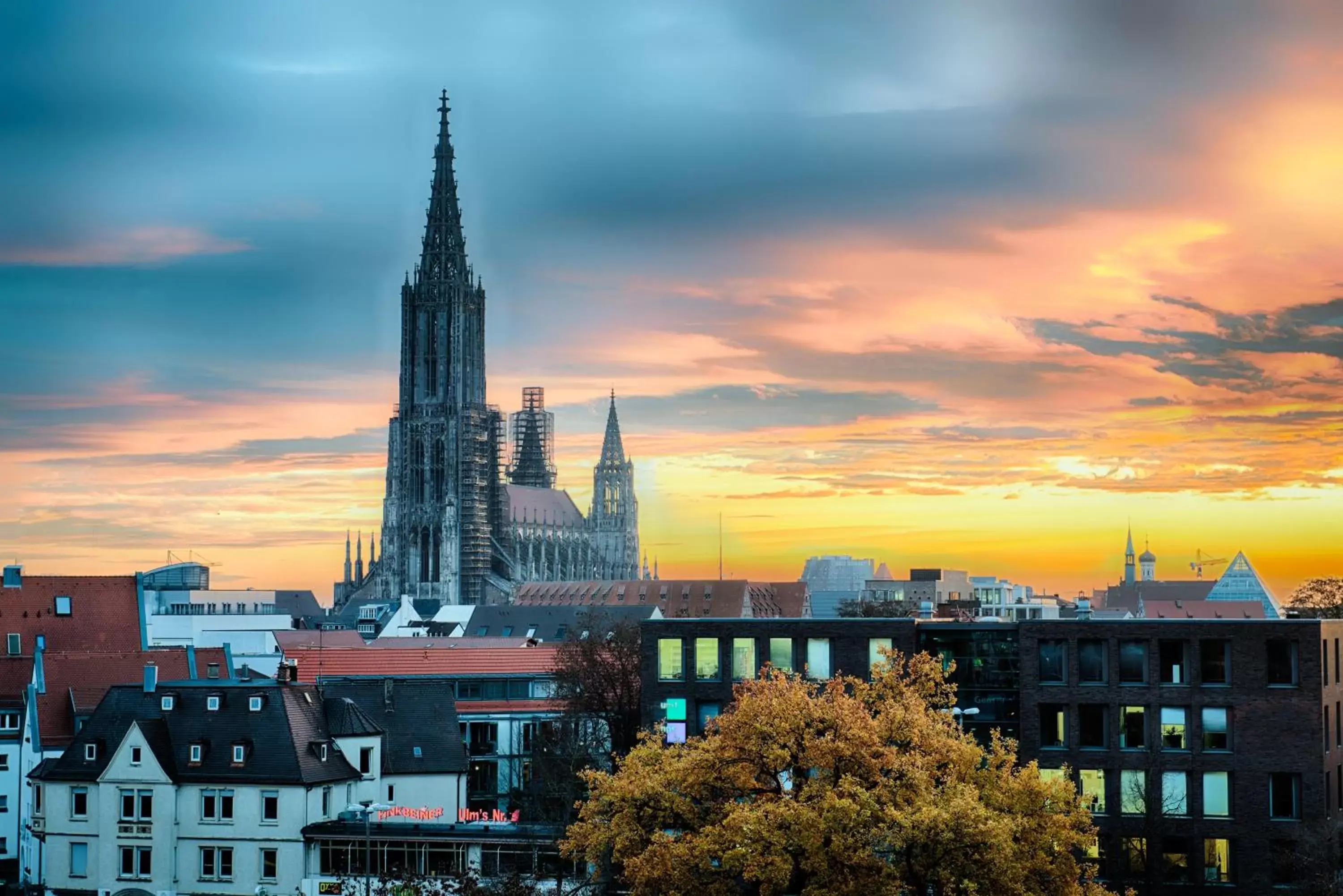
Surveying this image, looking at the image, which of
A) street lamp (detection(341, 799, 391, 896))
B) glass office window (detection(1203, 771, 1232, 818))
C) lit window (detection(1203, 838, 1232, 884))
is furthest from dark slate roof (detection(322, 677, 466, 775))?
lit window (detection(1203, 838, 1232, 884))

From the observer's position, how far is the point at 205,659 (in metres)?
116

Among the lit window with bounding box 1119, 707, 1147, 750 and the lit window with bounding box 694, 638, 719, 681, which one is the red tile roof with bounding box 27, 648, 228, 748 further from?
the lit window with bounding box 1119, 707, 1147, 750

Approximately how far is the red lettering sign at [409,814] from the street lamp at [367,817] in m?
0.28

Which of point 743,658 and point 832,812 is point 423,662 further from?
point 832,812

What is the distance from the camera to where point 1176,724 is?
81438 millimetres

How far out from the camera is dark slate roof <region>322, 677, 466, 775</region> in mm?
97438

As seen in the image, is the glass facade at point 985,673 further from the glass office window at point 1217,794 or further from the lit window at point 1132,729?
the glass office window at point 1217,794

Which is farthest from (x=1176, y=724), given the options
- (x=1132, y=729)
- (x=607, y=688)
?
(x=607, y=688)

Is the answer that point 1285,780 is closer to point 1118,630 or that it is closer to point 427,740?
point 1118,630

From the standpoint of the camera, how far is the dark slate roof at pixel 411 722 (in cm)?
9744

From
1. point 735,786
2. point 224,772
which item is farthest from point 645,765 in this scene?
point 224,772

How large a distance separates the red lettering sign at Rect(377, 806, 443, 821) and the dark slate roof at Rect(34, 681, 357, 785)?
2583 millimetres

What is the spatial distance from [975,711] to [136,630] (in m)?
58.8

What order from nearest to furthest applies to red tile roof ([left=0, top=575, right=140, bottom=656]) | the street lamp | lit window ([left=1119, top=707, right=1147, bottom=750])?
the street lamp → lit window ([left=1119, top=707, right=1147, bottom=750]) → red tile roof ([left=0, top=575, right=140, bottom=656])
